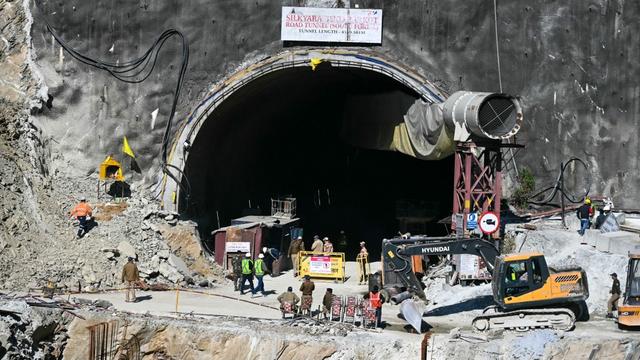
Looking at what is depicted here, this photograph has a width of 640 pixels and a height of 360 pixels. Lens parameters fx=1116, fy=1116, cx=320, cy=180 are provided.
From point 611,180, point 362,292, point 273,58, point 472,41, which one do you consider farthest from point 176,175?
point 611,180

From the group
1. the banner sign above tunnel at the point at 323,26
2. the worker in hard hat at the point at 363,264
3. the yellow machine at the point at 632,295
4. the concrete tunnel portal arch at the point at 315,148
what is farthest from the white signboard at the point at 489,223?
the banner sign above tunnel at the point at 323,26

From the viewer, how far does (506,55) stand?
40.0 metres

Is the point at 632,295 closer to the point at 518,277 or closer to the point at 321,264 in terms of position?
the point at 518,277

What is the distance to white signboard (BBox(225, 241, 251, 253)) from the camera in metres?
39.5

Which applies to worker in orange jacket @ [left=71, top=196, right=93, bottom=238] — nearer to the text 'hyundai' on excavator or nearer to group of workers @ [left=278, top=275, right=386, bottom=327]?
group of workers @ [left=278, top=275, right=386, bottom=327]

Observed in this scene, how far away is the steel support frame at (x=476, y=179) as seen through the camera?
3434 cm

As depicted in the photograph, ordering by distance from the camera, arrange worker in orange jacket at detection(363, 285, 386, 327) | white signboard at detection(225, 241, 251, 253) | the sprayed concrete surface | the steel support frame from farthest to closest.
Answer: the sprayed concrete surface → white signboard at detection(225, 241, 251, 253) → the steel support frame → worker in orange jacket at detection(363, 285, 386, 327)

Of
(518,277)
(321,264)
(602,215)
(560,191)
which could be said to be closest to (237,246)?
(321,264)

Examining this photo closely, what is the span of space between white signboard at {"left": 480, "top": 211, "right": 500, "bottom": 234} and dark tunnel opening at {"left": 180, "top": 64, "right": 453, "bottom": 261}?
32.9 feet

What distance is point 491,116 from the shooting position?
3397 centimetres

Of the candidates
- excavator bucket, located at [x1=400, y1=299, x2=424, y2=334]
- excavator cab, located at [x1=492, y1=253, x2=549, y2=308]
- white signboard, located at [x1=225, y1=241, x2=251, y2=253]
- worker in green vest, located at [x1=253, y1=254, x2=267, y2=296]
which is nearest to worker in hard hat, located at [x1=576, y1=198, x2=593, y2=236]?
excavator cab, located at [x1=492, y1=253, x2=549, y2=308]

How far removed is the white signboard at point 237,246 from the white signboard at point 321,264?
7.75ft

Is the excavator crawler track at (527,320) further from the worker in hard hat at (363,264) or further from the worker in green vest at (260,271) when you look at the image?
the worker in hard hat at (363,264)

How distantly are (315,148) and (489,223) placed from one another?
21.4 m
